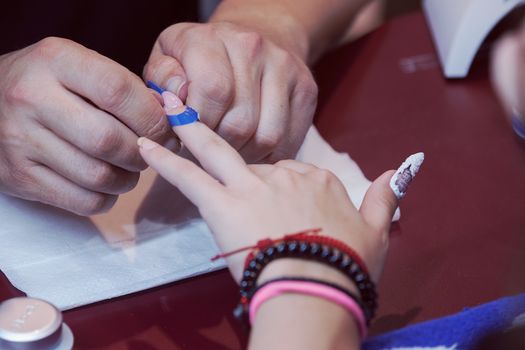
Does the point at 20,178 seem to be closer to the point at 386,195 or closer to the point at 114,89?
the point at 114,89

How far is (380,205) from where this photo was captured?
0.60m

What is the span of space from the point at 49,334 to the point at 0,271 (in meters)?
0.16

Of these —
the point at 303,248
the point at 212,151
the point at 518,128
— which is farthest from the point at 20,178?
the point at 518,128

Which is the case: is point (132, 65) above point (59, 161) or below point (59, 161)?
below

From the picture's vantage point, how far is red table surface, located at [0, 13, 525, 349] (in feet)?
2.15

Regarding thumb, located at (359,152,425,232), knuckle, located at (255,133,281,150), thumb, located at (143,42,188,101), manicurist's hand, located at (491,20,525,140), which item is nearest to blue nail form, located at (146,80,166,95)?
thumb, located at (143,42,188,101)

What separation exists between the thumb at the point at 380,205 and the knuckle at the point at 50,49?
302mm

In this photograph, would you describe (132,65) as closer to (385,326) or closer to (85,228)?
(85,228)

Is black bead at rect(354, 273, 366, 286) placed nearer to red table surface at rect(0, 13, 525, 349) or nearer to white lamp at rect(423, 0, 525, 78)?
red table surface at rect(0, 13, 525, 349)

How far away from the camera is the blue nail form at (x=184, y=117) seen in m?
0.64

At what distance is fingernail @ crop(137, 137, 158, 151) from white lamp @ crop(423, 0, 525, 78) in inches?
19.0

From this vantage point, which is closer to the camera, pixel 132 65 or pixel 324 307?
pixel 324 307

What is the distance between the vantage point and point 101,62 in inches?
24.7

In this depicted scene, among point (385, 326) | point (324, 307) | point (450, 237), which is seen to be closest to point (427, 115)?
point (450, 237)
